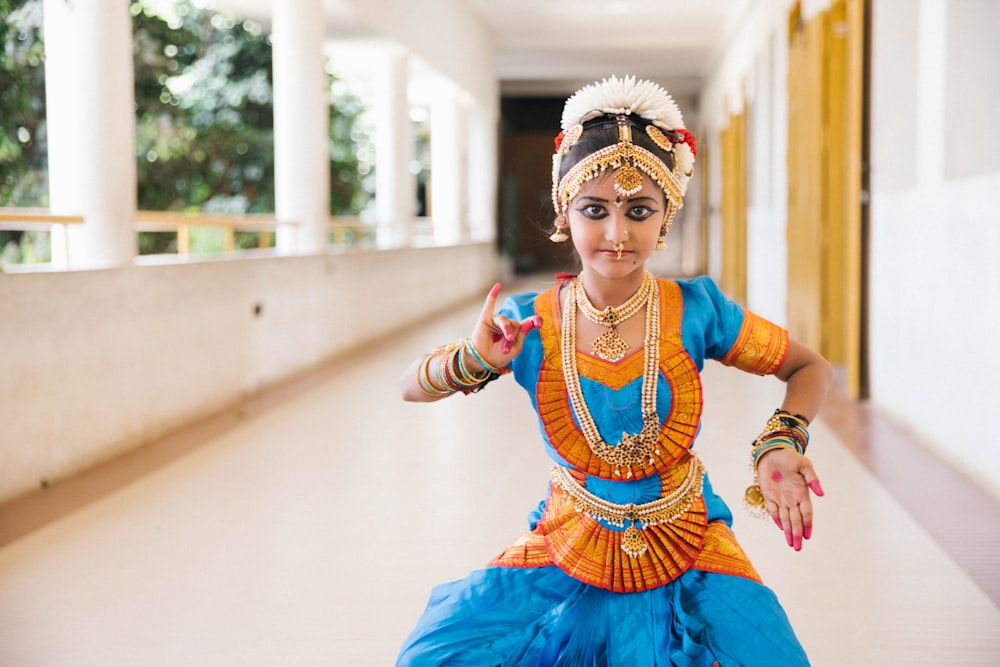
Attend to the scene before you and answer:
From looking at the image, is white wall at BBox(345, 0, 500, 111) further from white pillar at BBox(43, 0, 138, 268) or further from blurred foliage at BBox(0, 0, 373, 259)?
white pillar at BBox(43, 0, 138, 268)

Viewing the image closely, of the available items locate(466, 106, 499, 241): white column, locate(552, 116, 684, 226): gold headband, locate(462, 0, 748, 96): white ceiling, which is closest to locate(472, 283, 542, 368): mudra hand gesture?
locate(552, 116, 684, 226): gold headband

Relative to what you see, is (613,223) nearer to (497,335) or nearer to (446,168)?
(497,335)

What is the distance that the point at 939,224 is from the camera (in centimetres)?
443

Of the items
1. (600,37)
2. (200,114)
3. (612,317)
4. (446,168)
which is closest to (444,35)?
(446,168)

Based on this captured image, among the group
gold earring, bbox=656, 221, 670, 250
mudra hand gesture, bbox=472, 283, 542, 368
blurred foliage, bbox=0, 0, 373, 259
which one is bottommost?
mudra hand gesture, bbox=472, 283, 542, 368

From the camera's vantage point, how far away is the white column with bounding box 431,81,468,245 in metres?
13.3

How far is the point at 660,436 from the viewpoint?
172cm

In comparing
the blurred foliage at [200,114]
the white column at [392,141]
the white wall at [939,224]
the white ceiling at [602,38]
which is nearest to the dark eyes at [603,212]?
the white wall at [939,224]

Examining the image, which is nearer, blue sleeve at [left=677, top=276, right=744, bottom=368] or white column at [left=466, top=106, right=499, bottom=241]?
blue sleeve at [left=677, top=276, right=744, bottom=368]

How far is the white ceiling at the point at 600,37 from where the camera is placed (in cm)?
1280

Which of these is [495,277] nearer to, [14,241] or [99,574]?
[14,241]

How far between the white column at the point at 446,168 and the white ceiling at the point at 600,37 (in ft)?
4.35

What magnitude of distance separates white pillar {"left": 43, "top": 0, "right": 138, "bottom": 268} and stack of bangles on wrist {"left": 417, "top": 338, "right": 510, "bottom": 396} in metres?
3.04

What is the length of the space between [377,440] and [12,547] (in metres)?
1.82
